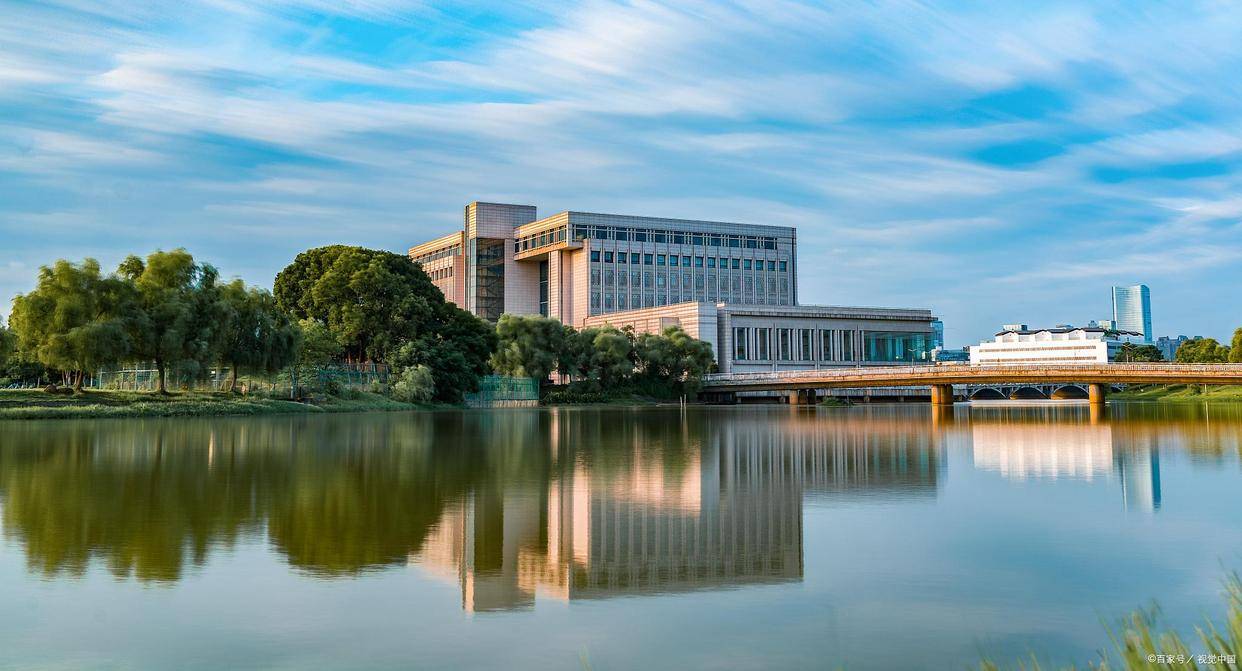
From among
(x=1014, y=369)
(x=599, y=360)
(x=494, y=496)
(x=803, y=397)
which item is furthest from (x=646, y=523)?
(x=803, y=397)

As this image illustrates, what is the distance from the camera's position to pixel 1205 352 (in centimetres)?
13900

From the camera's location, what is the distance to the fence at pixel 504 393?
9106cm

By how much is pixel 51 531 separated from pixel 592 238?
149 metres

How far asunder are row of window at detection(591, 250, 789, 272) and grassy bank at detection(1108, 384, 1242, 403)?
60.5 m

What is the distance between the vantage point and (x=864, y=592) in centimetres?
1124

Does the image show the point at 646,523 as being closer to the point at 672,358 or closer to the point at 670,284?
the point at 672,358

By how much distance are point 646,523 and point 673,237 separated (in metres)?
155

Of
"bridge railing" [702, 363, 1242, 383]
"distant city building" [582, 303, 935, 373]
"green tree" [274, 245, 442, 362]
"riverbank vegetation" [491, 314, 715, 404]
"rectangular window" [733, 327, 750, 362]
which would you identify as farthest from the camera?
"rectangular window" [733, 327, 750, 362]

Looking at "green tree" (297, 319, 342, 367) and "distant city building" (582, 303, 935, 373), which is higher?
"distant city building" (582, 303, 935, 373)

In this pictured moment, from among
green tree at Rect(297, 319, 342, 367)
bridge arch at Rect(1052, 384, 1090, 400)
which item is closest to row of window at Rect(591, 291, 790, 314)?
bridge arch at Rect(1052, 384, 1090, 400)

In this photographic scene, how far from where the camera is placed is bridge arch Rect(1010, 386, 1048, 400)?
173750 mm

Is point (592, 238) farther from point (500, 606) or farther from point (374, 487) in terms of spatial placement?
point (500, 606)

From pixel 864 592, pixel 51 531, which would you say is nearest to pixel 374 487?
pixel 51 531

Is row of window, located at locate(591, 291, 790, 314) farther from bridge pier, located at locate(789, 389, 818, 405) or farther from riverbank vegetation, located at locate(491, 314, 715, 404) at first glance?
riverbank vegetation, located at locate(491, 314, 715, 404)
